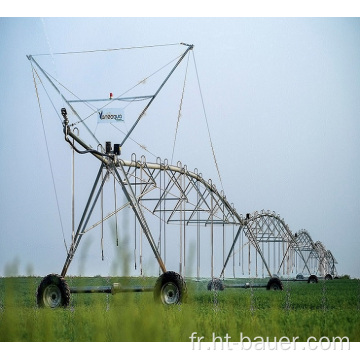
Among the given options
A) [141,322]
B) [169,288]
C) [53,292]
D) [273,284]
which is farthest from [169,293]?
[273,284]

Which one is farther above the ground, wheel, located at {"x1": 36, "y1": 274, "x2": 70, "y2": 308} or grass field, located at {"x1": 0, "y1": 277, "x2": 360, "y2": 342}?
wheel, located at {"x1": 36, "y1": 274, "x2": 70, "y2": 308}

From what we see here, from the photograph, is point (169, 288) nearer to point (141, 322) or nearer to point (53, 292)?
point (53, 292)

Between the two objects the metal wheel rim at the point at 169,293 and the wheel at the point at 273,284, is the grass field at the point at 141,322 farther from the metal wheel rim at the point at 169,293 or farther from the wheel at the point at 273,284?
the wheel at the point at 273,284

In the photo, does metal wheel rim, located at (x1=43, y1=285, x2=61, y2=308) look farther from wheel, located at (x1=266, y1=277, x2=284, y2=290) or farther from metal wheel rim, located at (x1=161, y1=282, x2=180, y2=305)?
wheel, located at (x1=266, y1=277, x2=284, y2=290)

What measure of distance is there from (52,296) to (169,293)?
2529 millimetres

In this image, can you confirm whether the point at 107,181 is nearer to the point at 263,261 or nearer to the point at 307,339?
the point at 307,339

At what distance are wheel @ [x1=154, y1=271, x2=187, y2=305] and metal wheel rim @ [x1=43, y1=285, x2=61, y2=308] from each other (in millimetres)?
2100

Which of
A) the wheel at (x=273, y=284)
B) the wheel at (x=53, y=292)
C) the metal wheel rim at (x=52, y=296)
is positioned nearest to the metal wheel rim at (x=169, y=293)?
the wheel at (x=53, y=292)

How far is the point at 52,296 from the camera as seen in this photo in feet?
58.3

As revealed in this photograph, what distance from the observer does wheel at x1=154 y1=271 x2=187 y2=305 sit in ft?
58.6

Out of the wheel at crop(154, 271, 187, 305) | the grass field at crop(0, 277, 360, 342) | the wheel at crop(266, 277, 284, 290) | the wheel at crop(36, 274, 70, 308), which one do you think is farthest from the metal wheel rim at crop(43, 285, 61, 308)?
the wheel at crop(266, 277, 284, 290)

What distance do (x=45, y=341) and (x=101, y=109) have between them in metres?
8.91

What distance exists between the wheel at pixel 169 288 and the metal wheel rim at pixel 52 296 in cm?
210
